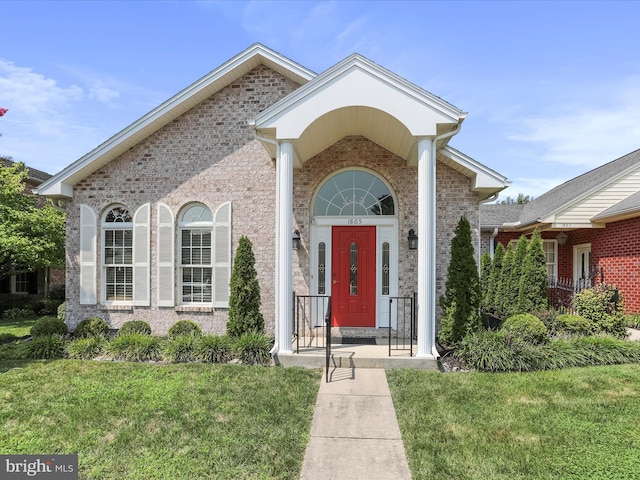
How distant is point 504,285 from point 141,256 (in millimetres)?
10908

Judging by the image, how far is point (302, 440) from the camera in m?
4.17

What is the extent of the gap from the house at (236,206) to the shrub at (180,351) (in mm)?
1829

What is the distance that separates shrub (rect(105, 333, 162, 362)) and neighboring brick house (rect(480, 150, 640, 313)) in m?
10.5

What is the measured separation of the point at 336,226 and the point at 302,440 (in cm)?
521

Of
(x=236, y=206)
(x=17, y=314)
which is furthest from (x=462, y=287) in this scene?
(x=17, y=314)

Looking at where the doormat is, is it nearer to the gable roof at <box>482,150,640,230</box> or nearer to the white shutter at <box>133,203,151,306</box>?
the white shutter at <box>133,203,151,306</box>

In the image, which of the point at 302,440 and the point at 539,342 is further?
the point at 539,342

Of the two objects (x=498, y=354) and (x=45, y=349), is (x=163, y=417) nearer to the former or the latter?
(x=45, y=349)

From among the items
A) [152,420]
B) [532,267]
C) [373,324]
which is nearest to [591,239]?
[532,267]

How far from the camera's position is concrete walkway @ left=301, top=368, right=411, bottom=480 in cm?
366

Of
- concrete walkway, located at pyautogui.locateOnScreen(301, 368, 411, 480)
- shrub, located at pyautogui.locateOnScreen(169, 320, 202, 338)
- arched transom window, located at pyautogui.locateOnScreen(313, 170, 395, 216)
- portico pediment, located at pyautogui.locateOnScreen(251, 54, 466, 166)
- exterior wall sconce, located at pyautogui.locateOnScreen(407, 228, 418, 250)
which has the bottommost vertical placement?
concrete walkway, located at pyautogui.locateOnScreen(301, 368, 411, 480)

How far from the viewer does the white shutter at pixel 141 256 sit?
9.12 metres

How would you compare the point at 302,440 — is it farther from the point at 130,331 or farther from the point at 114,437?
the point at 130,331

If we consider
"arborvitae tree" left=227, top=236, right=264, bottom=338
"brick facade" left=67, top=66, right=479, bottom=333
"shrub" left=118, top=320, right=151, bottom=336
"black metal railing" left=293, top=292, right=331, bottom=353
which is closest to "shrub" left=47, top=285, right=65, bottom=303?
"brick facade" left=67, top=66, right=479, bottom=333
